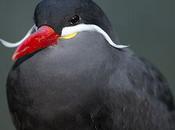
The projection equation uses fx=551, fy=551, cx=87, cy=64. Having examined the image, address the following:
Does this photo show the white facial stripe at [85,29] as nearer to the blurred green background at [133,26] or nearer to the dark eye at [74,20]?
the dark eye at [74,20]

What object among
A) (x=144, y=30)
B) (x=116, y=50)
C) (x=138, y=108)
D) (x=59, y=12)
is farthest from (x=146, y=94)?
(x=144, y=30)

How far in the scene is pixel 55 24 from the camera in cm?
165

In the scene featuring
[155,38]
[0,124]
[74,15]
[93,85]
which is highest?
[74,15]

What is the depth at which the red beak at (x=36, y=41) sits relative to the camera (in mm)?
1627

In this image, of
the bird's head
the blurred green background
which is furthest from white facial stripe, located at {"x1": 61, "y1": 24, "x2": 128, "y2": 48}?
the blurred green background

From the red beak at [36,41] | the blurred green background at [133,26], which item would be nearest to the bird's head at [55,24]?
the red beak at [36,41]

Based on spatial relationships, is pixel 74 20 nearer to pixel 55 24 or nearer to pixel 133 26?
pixel 55 24

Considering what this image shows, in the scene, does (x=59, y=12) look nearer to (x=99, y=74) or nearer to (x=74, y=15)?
(x=74, y=15)

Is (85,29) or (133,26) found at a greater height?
(85,29)

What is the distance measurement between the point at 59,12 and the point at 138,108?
43cm

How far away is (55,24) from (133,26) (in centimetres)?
136

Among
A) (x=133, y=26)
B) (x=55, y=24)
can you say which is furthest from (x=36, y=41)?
(x=133, y=26)

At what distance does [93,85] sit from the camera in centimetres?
172

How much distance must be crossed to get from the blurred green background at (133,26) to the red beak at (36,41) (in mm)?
1256
